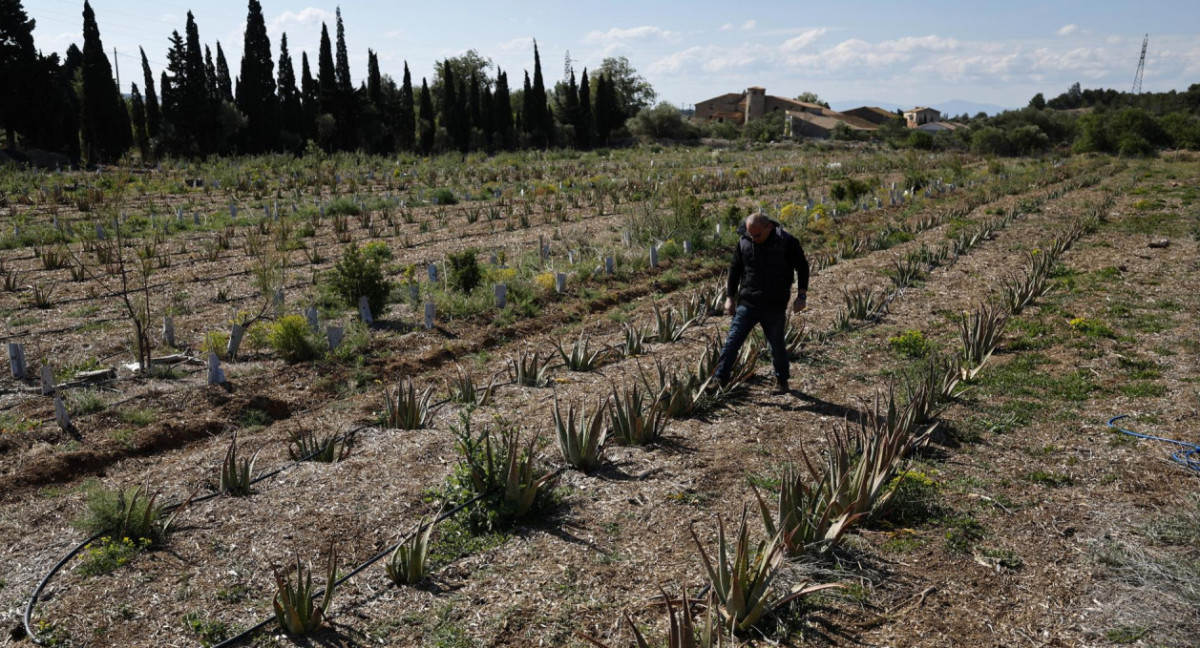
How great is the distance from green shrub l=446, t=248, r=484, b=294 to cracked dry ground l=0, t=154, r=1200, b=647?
271 centimetres

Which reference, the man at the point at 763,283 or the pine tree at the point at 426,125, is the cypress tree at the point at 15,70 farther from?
the man at the point at 763,283

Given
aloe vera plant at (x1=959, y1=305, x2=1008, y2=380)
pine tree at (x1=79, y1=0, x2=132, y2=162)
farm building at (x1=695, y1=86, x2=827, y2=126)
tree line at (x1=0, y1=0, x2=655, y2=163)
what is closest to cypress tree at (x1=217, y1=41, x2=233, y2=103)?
tree line at (x1=0, y1=0, x2=655, y2=163)

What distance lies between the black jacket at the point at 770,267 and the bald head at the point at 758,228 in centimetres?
6

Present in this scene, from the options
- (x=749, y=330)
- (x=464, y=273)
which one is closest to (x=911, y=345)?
(x=749, y=330)

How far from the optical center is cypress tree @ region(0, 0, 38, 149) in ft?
98.4

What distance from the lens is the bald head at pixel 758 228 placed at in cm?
546

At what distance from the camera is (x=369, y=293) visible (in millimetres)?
8664

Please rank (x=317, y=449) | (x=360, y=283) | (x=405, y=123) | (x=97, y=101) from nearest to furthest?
(x=317, y=449) → (x=360, y=283) → (x=97, y=101) → (x=405, y=123)

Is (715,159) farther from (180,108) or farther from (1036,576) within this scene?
(1036,576)

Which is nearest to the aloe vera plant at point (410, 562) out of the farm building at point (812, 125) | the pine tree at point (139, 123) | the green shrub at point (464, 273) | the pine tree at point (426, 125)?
the green shrub at point (464, 273)

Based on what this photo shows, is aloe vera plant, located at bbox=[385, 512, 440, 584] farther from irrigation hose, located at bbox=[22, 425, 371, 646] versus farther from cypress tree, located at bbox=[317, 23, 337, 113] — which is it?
cypress tree, located at bbox=[317, 23, 337, 113]

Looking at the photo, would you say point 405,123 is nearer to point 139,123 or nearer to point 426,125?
point 426,125

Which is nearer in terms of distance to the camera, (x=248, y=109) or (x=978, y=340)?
(x=978, y=340)

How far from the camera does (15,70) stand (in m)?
30.0
